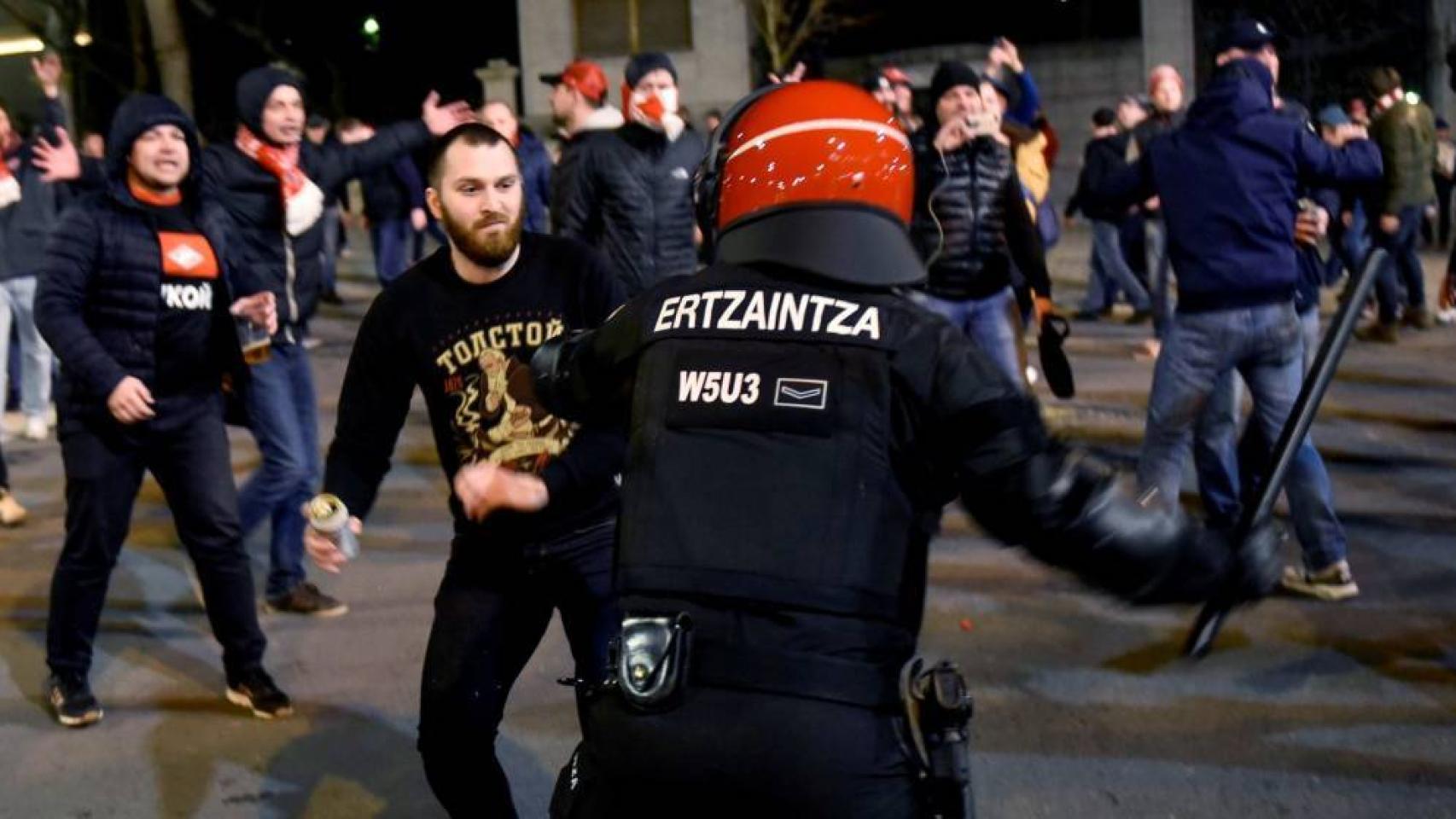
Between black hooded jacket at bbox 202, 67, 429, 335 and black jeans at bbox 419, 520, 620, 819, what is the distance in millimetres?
2646

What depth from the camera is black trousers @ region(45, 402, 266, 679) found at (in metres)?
5.38

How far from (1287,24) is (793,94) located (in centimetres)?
2101

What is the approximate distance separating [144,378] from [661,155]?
256 centimetres

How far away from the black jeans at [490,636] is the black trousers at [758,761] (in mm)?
1319

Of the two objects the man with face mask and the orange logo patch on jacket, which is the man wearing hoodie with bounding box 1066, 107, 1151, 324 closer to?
the orange logo patch on jacket

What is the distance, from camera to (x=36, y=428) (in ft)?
33.8

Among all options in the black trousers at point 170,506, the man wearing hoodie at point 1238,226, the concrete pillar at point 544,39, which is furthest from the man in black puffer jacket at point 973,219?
the concrete pillar at point 544,39

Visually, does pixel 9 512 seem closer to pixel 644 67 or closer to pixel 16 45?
pixel 644 67

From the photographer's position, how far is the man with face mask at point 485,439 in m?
3.74

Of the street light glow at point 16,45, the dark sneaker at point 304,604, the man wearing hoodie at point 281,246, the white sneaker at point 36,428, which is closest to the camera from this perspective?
the man wearing hoodie at point 281,246

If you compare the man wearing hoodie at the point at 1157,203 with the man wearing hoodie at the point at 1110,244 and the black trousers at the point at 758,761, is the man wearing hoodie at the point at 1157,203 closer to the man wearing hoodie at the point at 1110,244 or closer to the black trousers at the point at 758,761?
the man wearing hoodie at the point at 1110,244

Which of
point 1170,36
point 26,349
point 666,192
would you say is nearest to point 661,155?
point 666,192

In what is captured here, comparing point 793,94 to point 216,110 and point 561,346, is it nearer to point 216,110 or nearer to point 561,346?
point 561,346

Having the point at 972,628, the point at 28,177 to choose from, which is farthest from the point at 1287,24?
the point at 972,628
